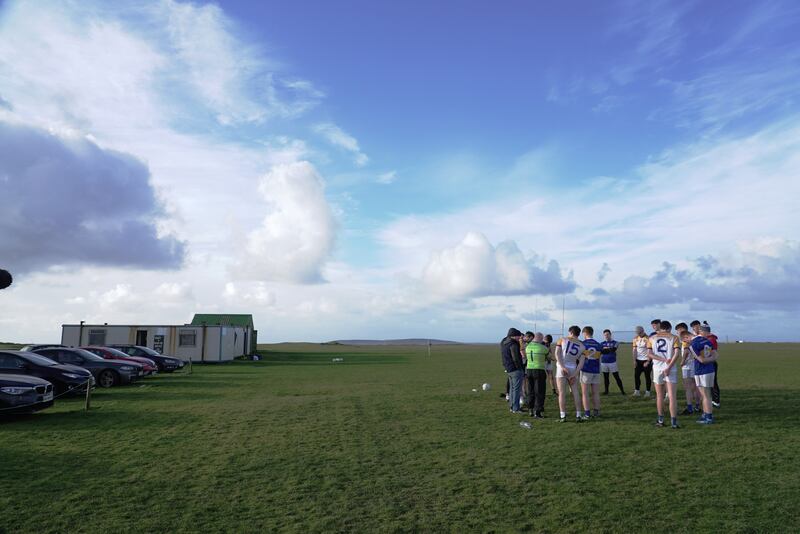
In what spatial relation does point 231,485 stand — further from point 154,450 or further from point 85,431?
point 85,431

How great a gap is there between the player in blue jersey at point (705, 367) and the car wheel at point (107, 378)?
18.6m

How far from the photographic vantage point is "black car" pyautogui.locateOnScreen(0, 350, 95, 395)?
616 inches

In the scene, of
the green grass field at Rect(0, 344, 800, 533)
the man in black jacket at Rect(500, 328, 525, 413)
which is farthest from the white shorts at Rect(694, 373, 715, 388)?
the man in black jacket at Rect(500, 328, 525, 413)

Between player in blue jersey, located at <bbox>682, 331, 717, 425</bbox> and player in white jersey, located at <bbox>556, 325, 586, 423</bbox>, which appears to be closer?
player in blue jersey, located at <bbox>682, 331, 717, 425</bbox>

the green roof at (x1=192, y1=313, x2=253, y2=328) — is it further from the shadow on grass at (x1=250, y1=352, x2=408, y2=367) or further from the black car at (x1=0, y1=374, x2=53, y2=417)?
the black car at (x1=0, y1=374, x2=53, y2=417)

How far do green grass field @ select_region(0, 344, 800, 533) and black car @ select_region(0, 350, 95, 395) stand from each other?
2316mm

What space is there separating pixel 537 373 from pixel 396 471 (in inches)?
217

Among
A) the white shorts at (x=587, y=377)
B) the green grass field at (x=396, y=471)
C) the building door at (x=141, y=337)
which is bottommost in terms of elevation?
the green grass field at (x=396, y=471)

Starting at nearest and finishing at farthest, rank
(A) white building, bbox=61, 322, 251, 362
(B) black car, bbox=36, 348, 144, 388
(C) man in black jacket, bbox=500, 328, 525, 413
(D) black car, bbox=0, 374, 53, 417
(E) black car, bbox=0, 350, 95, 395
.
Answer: (D) black car, bbox=0, 374, 53, 417, (C) man in black jacket, bbox=500, 328, 525, 413, (E) black car, bbox=0, 350, 95, 395, (B) black car, bbox=36, 348, 144, 388, (A) white building, bbox=61, 322, 251, 362

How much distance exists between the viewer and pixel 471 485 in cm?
705

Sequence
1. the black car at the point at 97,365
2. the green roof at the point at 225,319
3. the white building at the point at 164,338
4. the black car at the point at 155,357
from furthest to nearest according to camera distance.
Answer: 1. the green roof at the point at 225,319
2. the white building at the point at 164,338
3. the black car at the point at 155,357
4. the black car at the point at 97,365

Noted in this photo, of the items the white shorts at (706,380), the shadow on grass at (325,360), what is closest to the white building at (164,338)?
the shadow on grass at (325,360)

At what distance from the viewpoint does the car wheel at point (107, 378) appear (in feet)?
65.1

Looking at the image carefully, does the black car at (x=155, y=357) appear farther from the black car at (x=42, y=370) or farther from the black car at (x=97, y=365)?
the black car at (x=42, y=370)
